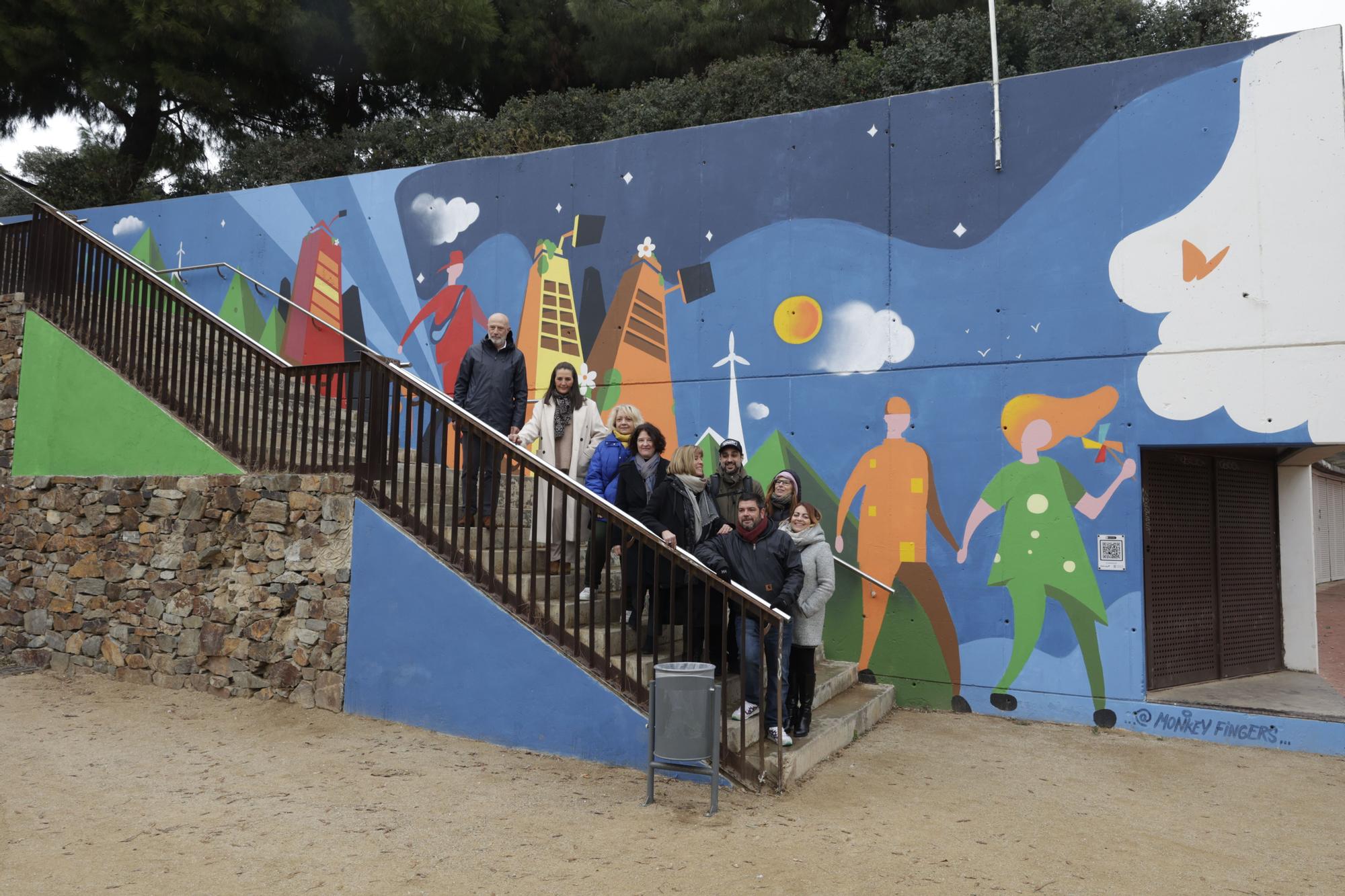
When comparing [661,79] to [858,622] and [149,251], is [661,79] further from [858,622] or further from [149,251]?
[858,622]

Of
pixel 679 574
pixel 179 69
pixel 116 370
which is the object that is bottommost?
pixel 679 574

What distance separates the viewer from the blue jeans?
5.69m

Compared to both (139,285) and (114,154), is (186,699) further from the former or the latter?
(114,154)

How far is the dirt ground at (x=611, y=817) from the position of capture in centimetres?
443

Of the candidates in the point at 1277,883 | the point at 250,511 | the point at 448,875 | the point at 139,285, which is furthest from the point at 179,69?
the point at 1277,883

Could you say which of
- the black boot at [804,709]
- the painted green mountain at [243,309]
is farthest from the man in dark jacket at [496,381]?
the painted green mountain at [243,309]

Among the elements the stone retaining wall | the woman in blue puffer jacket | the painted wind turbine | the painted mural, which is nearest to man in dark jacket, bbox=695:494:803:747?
the woman in blue puffer jacket

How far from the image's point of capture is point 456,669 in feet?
21.8

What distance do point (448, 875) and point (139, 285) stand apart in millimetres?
6278

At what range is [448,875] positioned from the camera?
4402mm

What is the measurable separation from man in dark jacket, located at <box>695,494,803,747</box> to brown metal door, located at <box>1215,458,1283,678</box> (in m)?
4.47

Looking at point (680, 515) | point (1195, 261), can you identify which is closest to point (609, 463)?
point (680, 515)

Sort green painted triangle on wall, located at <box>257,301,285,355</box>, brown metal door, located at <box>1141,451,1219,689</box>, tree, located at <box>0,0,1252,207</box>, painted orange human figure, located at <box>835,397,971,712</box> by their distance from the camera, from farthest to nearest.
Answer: tree, located at <box>0,0,1252,207</box>
green painted triangle on wall, located at <box>257,301,285,355</box>
painted orange human figure, located at <box>835,397,971,712</box>
brown metal door, located at <box>1141,451,1219,689</box>

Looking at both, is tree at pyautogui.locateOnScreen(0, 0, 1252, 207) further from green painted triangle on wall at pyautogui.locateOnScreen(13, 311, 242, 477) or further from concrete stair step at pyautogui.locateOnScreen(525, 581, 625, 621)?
concrete stair step at pyautogui.locateOnScreen(525, 581, 625, 621)
